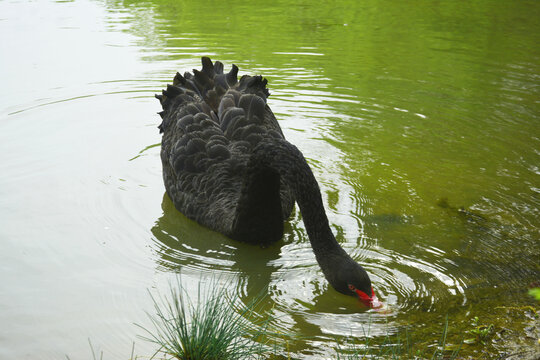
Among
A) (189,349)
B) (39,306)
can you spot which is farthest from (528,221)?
(39,306)

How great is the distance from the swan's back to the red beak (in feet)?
4.07

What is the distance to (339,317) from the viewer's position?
381 cm

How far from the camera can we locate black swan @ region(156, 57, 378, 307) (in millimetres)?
3994

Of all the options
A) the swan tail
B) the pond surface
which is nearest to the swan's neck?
the pond surface

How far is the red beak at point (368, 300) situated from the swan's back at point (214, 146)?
124cm

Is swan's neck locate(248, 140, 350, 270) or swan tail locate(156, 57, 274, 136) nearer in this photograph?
swan's neck locate(248, 140, 350, 270)

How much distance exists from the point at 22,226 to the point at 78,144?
1.97 meters

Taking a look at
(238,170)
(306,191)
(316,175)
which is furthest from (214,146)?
(306,191)

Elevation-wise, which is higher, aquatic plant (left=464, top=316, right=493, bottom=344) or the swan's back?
the swan's back

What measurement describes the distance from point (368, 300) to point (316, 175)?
239 centimetres

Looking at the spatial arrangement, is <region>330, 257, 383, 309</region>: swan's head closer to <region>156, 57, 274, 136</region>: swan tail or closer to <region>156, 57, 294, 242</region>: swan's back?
<region>156, 57, 294, 242</region>: swan's back

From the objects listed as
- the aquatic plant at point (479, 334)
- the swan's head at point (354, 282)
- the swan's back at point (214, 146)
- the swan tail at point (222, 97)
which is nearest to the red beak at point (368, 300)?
Answer: the swan's head at point (354, 282)

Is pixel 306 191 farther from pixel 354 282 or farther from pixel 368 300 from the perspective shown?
pixel 368 300

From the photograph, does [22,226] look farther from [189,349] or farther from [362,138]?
[362,138]
